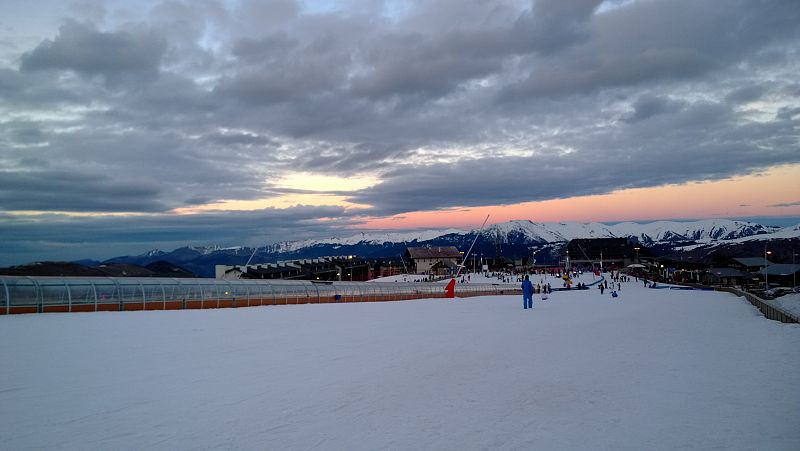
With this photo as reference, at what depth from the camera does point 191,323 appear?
21828 millimetres

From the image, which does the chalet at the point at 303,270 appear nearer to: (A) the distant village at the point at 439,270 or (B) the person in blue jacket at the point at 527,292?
(A) the distant village at the point at 439,270

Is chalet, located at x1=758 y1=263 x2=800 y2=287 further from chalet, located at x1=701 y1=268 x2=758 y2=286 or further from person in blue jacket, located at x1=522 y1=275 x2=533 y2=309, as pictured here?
person in blue jacket, located at x1=522 y1=275 x2=533 y2=309

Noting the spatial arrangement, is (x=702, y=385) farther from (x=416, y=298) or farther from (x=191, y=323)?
(x=416, y=298)

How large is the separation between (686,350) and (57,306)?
2630 centimetres

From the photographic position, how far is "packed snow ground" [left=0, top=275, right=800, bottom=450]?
24.4ft

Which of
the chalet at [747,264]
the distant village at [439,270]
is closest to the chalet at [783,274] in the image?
the distant village at [439,270]

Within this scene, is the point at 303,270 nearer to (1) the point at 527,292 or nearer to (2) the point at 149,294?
(1) the point at 527,292

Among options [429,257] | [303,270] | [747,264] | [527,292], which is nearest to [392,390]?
[527,292]

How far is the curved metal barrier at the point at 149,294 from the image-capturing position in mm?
24078

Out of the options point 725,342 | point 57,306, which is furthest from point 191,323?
point 725,342

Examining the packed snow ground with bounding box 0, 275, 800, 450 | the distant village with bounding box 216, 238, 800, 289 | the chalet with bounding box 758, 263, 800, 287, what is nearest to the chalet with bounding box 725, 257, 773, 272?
the distant village with bounding box 216, 238, 800, 289

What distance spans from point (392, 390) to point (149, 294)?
23.0m

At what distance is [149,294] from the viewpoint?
28.8 meters

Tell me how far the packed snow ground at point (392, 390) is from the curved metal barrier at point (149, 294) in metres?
5.91
